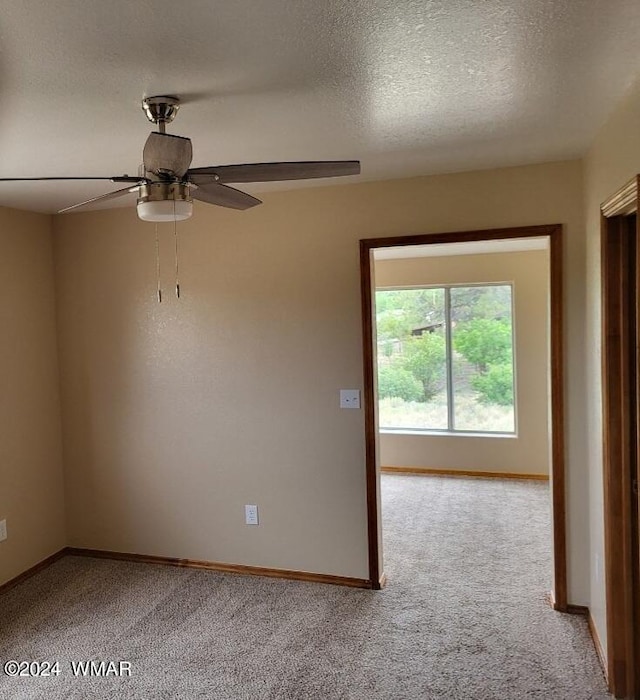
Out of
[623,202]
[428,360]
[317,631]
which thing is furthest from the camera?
[428,360]

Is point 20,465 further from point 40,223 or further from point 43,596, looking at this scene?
point 40,223

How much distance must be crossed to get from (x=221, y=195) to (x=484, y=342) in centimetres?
426

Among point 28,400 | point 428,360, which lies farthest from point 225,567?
point 428,360

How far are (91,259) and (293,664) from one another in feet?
9.07

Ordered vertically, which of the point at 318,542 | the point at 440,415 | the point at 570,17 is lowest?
the point at 318,542

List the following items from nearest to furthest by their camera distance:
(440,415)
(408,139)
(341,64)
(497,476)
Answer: (341,64)
(408,139)
(497,476)
(440,415)

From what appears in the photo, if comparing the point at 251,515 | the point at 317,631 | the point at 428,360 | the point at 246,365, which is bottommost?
the point at 317,631

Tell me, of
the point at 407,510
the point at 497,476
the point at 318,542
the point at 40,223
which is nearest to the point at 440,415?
the point at 497,476

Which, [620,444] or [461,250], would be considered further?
[461,250]

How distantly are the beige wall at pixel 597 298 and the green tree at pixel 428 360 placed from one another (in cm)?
308

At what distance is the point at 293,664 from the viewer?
266 cm

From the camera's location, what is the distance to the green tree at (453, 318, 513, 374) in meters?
5.76

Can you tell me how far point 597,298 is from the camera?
2.63 meters

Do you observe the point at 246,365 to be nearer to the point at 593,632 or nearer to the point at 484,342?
the point at 593,632
